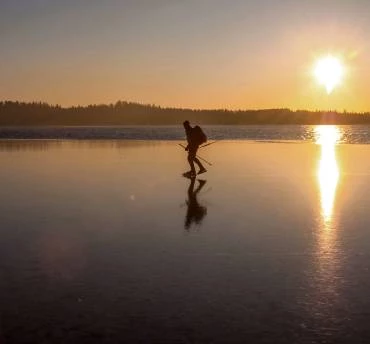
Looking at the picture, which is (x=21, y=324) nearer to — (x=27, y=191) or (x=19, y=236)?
(x=19, y=236)

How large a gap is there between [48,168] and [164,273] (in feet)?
48.0

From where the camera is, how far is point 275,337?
14.6 ft

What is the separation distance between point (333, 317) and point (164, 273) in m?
2.11

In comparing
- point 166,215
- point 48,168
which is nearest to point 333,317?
point 166,215

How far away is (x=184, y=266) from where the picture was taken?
659 cm

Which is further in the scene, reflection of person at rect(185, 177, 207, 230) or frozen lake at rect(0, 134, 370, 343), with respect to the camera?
reflection of person at rect(185, 177, 207, 230)

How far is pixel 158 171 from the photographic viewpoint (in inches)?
773

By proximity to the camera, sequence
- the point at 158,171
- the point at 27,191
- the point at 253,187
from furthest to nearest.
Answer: the point at 158,171 < the point at 253,187 < the point at 27,191

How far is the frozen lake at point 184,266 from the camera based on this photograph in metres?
4.66

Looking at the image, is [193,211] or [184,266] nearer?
[184,266]

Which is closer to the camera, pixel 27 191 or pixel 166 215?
pixel 166 215

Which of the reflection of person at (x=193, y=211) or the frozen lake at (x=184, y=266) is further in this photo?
the reflection of person at (x=193, y=211)

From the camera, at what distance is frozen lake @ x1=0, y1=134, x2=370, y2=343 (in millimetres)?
4660

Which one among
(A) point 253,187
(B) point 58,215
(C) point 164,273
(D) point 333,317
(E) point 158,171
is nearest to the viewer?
(D) point 333,317
